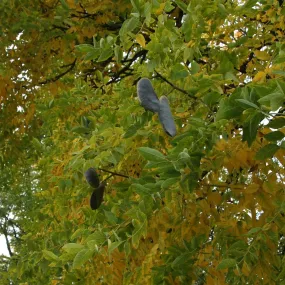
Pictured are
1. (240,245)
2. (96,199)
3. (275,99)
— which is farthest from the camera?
(96,199)

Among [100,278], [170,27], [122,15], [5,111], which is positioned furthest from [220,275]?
[5,111]

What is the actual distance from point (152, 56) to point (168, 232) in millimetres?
864

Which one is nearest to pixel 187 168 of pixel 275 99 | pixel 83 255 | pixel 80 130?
pixel 83 255

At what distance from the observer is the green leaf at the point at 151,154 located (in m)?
1.79

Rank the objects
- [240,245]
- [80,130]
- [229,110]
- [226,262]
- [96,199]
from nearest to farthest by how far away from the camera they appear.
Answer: [229,110]
[226,262]
[240,245]
[96,199]
[80,130]

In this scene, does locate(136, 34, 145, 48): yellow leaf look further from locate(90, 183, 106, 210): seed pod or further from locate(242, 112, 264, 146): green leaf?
locate(90, 183, 106, 210): seed pod

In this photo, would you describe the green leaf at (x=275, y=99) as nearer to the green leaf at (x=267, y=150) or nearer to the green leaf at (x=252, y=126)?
the green leaf at (x=252, y=126)

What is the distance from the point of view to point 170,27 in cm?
235

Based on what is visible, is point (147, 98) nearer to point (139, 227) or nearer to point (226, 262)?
point (139, 227)

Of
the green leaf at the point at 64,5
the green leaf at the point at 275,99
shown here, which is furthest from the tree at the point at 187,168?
the green leaf at the point at 64,5

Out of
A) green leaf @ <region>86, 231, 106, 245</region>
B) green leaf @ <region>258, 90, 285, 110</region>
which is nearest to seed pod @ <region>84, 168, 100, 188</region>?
green leaf @ <region>86, 231, 106, 245</region>

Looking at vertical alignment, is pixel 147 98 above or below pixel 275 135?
above

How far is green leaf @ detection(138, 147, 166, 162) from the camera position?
1.79m

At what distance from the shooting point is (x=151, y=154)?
1.80 m
